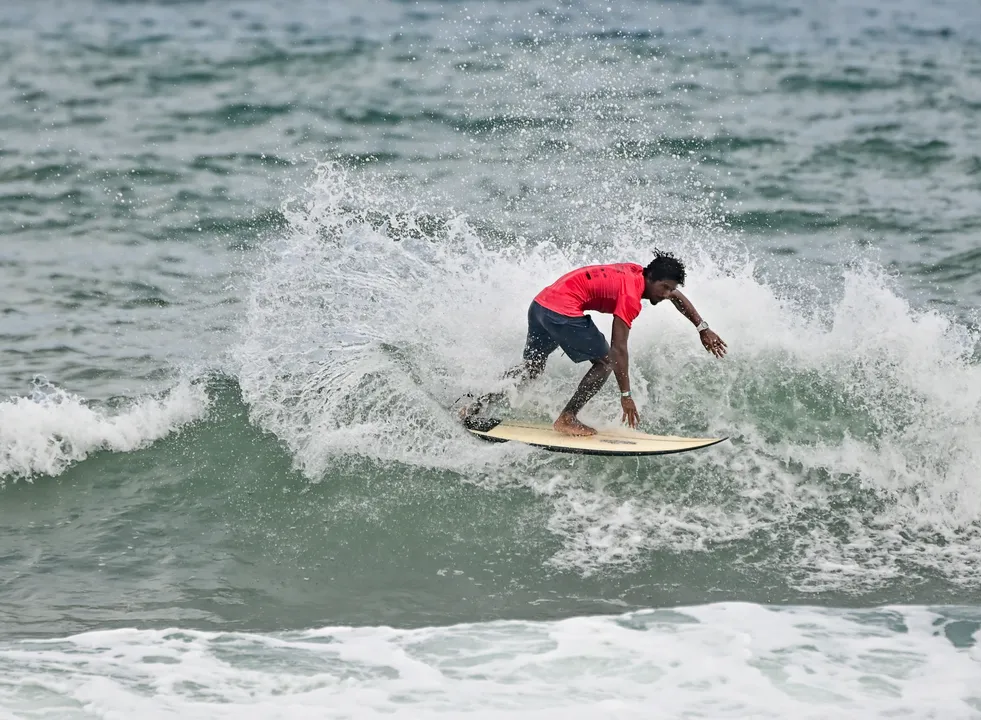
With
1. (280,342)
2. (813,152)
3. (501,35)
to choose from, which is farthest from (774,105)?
(280,342)

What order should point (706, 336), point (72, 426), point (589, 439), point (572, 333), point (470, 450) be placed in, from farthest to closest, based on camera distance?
point (72, 426) < point (470, 450) < point (589, 439) < point (572, 333) < point (706, 336)

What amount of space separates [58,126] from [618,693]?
17.2 meters

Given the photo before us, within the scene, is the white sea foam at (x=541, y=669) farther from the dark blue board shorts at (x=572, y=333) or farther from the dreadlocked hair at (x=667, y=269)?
the dreadlocked hair at (x=667, y=269)

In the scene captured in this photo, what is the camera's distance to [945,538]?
8898mm

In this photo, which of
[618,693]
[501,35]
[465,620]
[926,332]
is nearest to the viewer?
[618,693]

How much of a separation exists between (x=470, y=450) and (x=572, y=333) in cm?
131

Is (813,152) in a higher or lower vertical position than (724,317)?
higher

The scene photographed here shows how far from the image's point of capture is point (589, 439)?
368 inches

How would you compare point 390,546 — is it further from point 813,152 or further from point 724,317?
point 813,152

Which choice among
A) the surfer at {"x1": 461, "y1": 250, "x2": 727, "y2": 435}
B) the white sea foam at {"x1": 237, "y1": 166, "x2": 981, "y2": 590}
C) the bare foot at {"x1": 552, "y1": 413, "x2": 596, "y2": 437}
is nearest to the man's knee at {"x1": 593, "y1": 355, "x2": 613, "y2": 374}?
the surfer at {"x1": 461, "y1": 250, "x2": 727, "y2": 435}

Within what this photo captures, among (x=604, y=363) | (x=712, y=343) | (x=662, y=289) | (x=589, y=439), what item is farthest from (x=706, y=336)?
(x=589, y=439)

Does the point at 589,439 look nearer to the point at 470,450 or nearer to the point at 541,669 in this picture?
the point at 470,450

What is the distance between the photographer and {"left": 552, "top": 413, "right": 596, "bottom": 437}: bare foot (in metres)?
9.40

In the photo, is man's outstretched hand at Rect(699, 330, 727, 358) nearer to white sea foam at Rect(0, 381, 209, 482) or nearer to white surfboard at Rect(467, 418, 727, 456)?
white surfboard at Rect(467, 418, 727, 456)
